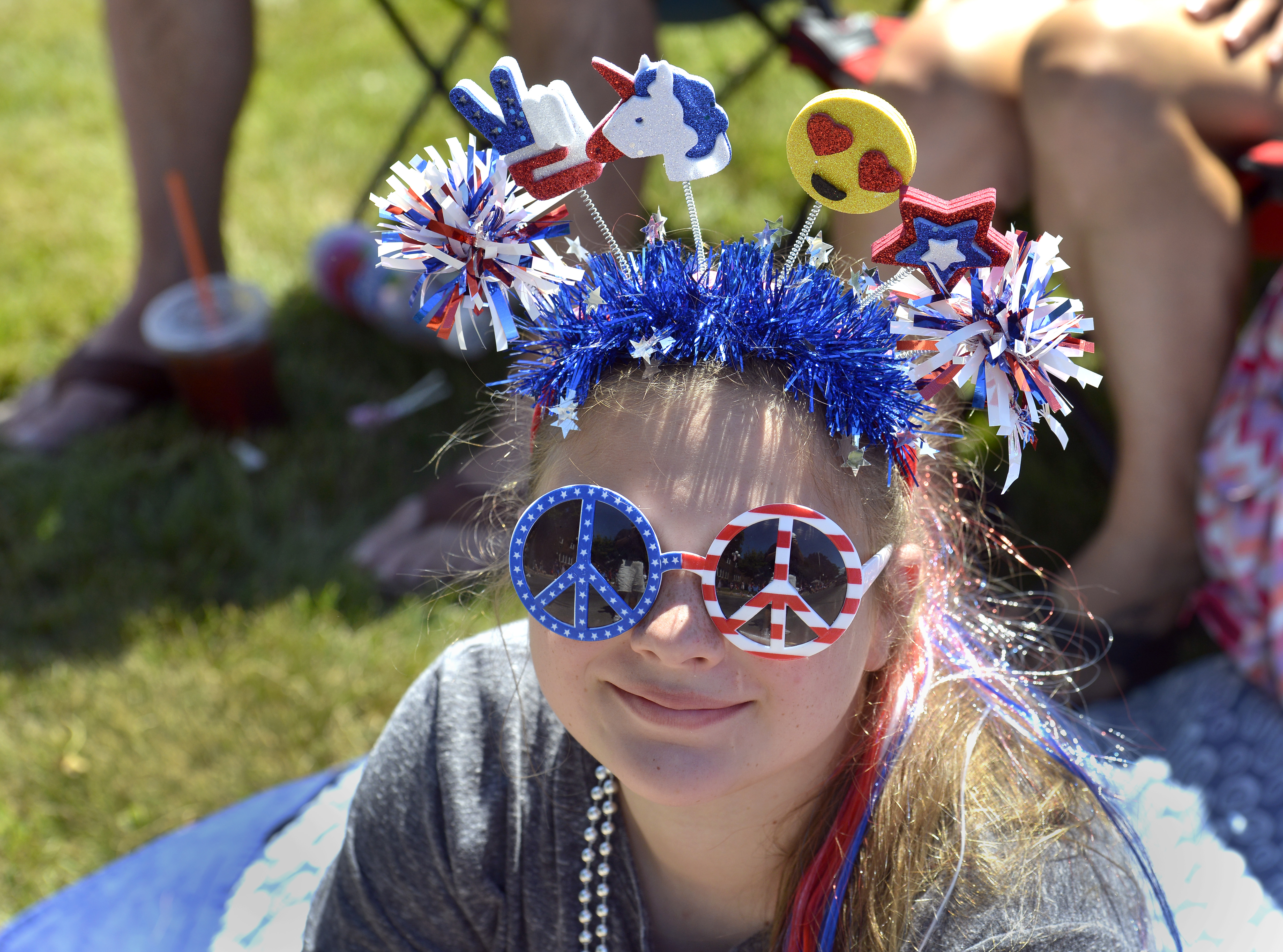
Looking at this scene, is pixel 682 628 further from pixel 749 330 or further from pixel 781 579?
pixel 749 330

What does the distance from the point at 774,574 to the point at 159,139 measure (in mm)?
2594

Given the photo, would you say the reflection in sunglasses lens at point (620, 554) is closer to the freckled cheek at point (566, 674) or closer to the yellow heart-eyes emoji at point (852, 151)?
the freckled cheek at point (566, 674)

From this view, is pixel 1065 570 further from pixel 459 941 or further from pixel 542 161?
pixel 542 161

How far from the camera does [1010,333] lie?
101cm

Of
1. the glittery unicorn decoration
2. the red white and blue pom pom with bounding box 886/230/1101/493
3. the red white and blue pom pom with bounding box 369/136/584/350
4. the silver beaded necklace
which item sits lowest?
the silver beaded necklace

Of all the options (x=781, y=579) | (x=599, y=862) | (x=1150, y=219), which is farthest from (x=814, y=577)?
(x=1150, y=219)

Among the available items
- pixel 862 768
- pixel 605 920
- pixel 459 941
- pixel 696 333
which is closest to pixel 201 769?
pixel 459 941

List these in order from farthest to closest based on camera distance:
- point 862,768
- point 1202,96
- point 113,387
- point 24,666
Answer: point 113,387 < point 24,666 < point 1202,96 < point 862,768

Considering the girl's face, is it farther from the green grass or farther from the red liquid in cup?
the red liquid in cup

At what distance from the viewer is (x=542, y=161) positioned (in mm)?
1084

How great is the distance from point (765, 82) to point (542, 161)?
11.1 feet

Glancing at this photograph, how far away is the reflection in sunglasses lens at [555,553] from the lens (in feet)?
3.57

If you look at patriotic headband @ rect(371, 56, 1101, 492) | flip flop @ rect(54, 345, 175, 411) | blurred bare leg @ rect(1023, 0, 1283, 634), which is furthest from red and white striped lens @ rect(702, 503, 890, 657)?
flip flop @ rect(54, 345, 175, 411)

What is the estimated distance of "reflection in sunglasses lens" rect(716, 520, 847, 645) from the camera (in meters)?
1.04
